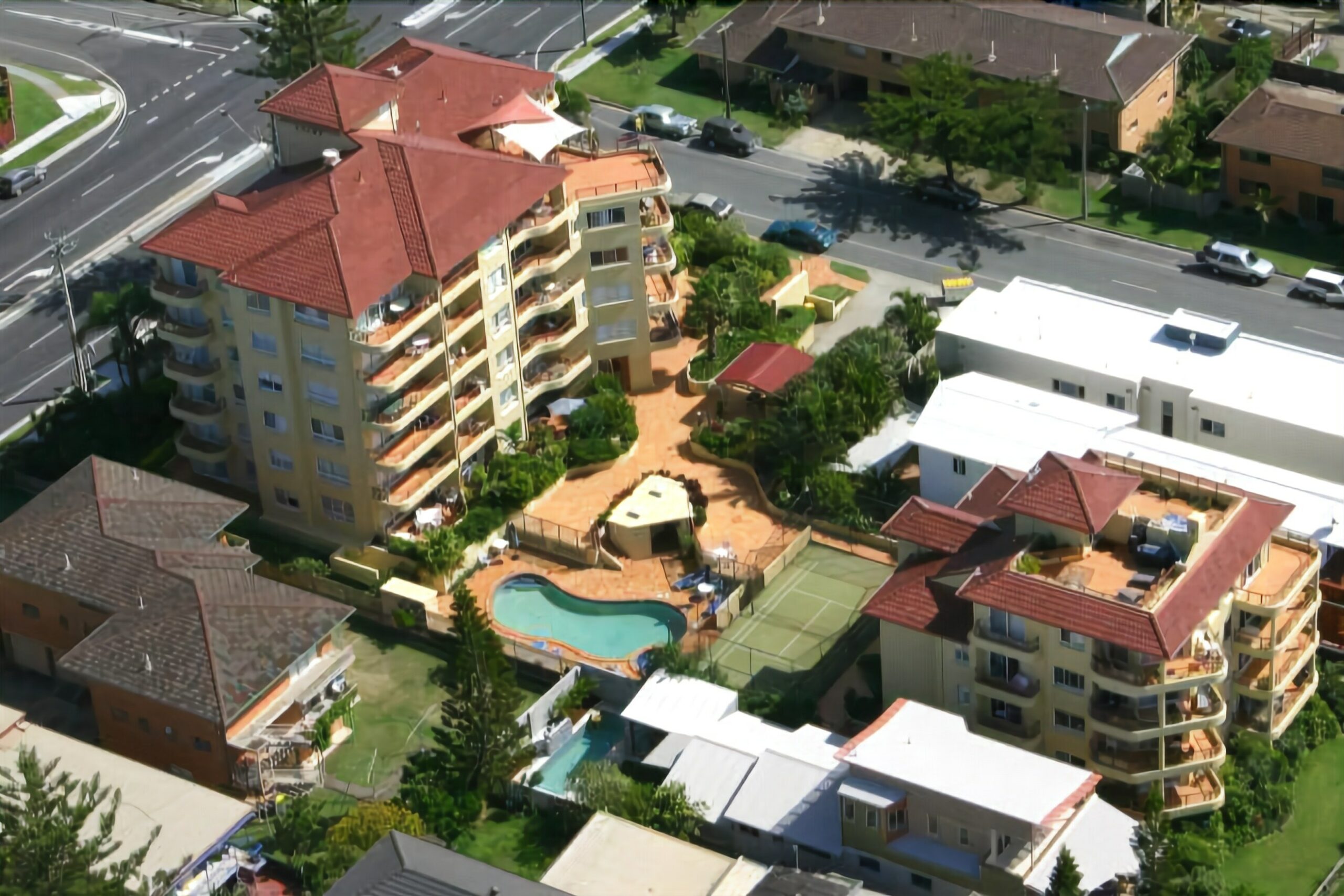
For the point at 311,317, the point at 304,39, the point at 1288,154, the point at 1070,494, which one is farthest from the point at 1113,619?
the point at 304,39

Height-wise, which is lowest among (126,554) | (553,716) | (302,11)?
(553,716)

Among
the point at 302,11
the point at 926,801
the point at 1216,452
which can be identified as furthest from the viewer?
the point at 302,11

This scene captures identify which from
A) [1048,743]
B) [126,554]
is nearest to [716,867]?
[1048,743]

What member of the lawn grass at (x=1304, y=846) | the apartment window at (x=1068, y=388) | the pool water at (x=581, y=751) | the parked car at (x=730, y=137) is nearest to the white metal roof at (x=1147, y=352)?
the apartment window at (x=1068, y=388)

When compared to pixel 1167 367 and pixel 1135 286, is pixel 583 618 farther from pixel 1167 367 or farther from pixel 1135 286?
pixel 1135 286

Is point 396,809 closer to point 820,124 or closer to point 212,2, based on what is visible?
point 820,124

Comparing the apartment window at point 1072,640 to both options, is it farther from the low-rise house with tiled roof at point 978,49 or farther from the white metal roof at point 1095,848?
the low-rise house with tiled roof at point 978,49

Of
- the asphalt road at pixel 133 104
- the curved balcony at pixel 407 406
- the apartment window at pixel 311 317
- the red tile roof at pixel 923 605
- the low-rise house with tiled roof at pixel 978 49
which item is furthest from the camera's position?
the low-rise house with tiled roof at pixel 978 49
